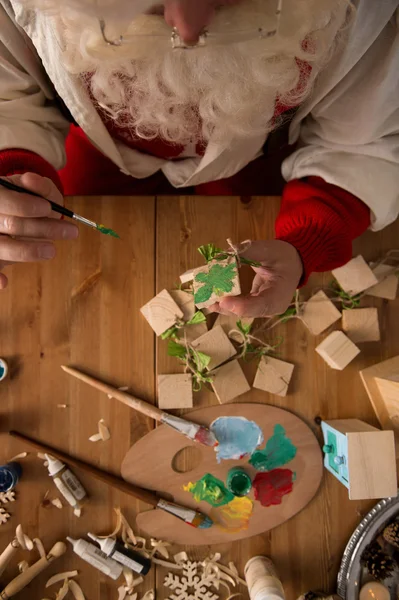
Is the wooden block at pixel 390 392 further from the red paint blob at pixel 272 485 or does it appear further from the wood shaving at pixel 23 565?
the wood shaving at pixel 23 565

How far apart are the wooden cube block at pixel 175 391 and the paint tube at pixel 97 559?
322 millimetres

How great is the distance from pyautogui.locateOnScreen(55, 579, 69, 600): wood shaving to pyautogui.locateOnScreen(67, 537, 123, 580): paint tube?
0.06 meters

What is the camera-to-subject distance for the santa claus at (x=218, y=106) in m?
0.46

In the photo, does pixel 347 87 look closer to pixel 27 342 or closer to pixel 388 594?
pixel 27 342

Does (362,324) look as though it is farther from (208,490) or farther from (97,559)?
(97,559)

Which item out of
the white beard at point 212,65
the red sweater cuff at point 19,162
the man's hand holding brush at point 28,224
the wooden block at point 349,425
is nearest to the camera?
the white beard at point 212,65

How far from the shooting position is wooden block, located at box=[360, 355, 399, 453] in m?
0.89

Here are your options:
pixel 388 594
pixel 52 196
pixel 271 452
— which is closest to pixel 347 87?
pixel 52 196

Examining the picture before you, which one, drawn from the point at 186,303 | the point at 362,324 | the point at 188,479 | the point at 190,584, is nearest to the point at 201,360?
the point at 186,303

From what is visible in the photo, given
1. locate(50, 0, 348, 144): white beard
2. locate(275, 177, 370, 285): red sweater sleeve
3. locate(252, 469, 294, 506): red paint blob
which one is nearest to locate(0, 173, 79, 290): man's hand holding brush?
locate(50, 0, 348, 144): white beard

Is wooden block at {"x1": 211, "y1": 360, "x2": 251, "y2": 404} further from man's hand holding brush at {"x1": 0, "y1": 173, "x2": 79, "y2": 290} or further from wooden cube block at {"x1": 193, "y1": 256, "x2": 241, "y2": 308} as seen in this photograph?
man's hand holding brush at {"x1": 0, "y1": 173, "x2": 79, "y2": 290}

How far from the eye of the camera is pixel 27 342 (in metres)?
0.90

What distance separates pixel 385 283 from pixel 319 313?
164 millimetres

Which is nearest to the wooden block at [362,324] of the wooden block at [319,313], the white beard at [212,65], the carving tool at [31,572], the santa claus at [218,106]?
the wooden block at [319,313]
